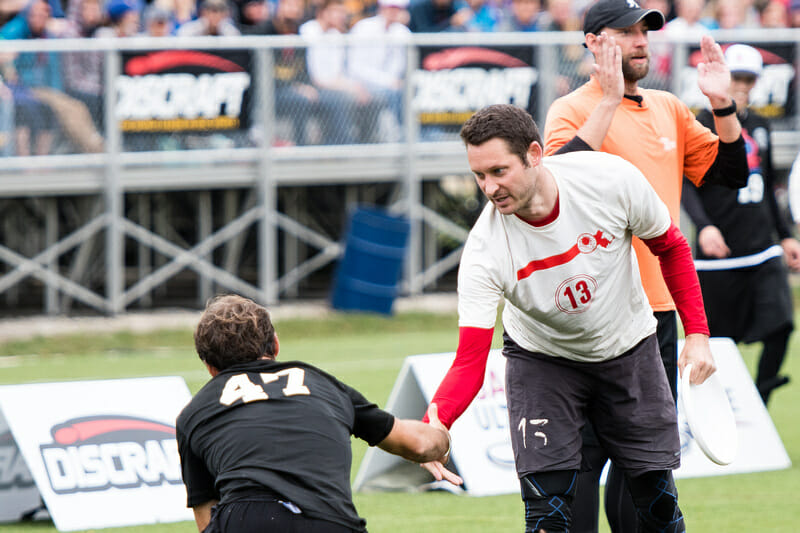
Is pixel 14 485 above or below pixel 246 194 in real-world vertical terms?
above

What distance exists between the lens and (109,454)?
22.2ft

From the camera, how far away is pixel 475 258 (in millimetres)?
4641

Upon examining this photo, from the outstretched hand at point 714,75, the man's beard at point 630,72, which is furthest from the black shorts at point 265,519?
the outstretched hand at point 714,75

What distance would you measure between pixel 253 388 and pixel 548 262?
1.18 metres

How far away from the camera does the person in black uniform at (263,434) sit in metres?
3.96

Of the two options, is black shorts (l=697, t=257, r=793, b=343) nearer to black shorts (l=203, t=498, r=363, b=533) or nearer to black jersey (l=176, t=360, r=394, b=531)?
black jersey (l=176, t=360, r=394, b=531)

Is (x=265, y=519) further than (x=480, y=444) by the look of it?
No

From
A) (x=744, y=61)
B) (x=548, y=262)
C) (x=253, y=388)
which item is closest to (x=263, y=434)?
(x=253, y=388)

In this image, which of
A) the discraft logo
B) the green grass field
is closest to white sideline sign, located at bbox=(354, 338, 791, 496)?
the green grass field

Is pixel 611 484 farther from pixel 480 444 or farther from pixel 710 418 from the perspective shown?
pixel 480 444

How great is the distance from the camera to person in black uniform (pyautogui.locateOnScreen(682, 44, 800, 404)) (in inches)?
328

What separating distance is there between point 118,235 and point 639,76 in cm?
978

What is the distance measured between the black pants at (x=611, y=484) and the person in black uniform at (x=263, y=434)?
1.09 meters

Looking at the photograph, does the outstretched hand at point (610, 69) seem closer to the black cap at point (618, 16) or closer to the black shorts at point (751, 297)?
the black cap at point (618, 16)
